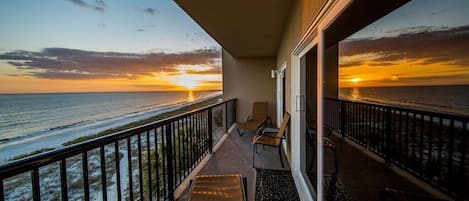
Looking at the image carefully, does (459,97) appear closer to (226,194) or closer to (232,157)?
(226,194)

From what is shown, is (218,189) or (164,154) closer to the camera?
(218,189)

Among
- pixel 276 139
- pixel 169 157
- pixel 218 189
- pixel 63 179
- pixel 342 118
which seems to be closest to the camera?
pixel 63 179

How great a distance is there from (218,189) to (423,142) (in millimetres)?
1663

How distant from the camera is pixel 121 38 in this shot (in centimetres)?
1255

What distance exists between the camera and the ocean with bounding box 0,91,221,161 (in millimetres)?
6146

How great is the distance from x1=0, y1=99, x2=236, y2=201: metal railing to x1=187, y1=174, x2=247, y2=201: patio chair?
0.41 m

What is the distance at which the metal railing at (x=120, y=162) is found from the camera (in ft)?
3.37

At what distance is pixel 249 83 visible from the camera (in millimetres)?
7695

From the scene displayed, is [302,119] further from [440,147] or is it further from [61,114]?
[61,114]

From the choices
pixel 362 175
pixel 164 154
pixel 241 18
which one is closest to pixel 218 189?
pixel 164 154

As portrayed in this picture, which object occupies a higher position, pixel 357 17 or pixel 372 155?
pixel 357 17

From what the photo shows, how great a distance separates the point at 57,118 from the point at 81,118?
1.30m

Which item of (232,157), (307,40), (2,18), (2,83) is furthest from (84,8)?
(307,40)

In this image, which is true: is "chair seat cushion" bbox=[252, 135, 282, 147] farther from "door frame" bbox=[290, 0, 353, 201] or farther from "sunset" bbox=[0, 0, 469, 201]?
"door frame" bbox=[290, 0, 353, 201]
